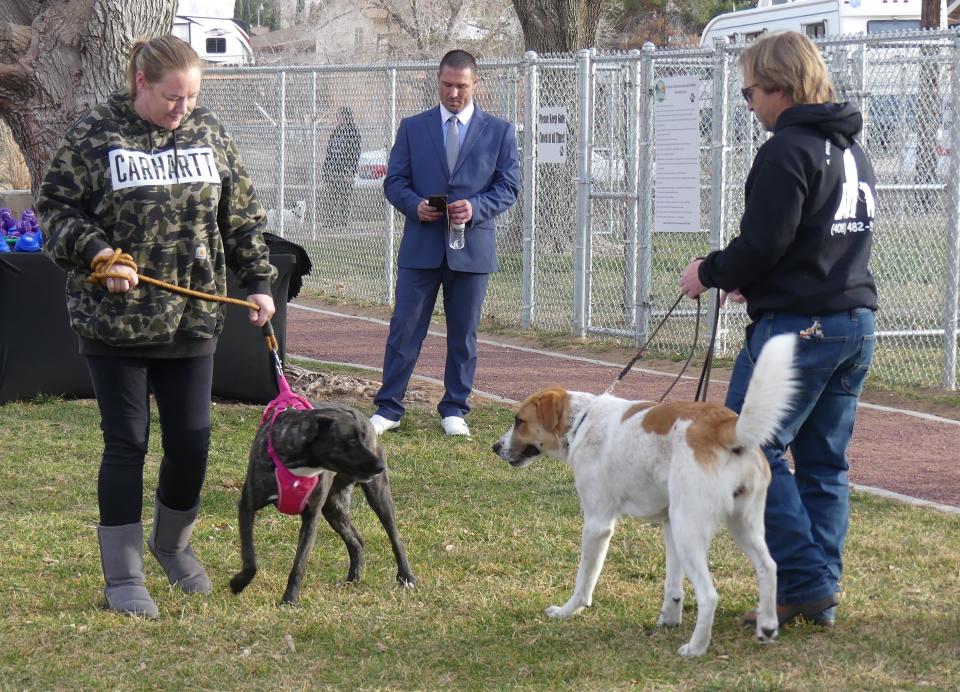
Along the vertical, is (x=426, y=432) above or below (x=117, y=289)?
below

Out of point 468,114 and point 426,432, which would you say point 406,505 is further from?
point 468,114

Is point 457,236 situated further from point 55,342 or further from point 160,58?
point 160,58

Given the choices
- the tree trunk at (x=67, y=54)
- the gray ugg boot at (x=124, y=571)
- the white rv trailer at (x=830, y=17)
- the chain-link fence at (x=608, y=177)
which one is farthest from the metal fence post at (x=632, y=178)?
the white rv trailer at (x=830, y=17)

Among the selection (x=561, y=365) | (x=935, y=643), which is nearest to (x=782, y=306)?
(x=935, y=643)

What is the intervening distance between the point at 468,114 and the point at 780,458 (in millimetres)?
4115

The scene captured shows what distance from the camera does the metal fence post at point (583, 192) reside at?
11602 millimetres

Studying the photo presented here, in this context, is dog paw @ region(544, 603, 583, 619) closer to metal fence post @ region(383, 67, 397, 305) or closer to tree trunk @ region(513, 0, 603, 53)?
metal fence post @ region(383, 67, 397, 305)

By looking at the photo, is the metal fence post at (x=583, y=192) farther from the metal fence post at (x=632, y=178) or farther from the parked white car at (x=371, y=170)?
the parked white car at (x=371, y=170)

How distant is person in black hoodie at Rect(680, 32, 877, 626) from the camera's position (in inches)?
161

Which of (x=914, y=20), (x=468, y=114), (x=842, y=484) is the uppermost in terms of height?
(x=914, y=20)

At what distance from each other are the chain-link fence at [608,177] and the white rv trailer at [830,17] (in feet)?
19.6

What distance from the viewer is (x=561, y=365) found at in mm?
10656

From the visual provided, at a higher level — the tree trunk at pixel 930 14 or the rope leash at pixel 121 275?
the tree trunk at pixel 930 14

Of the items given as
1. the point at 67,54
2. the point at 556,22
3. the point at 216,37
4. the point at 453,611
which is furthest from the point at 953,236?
the point at 216,37
